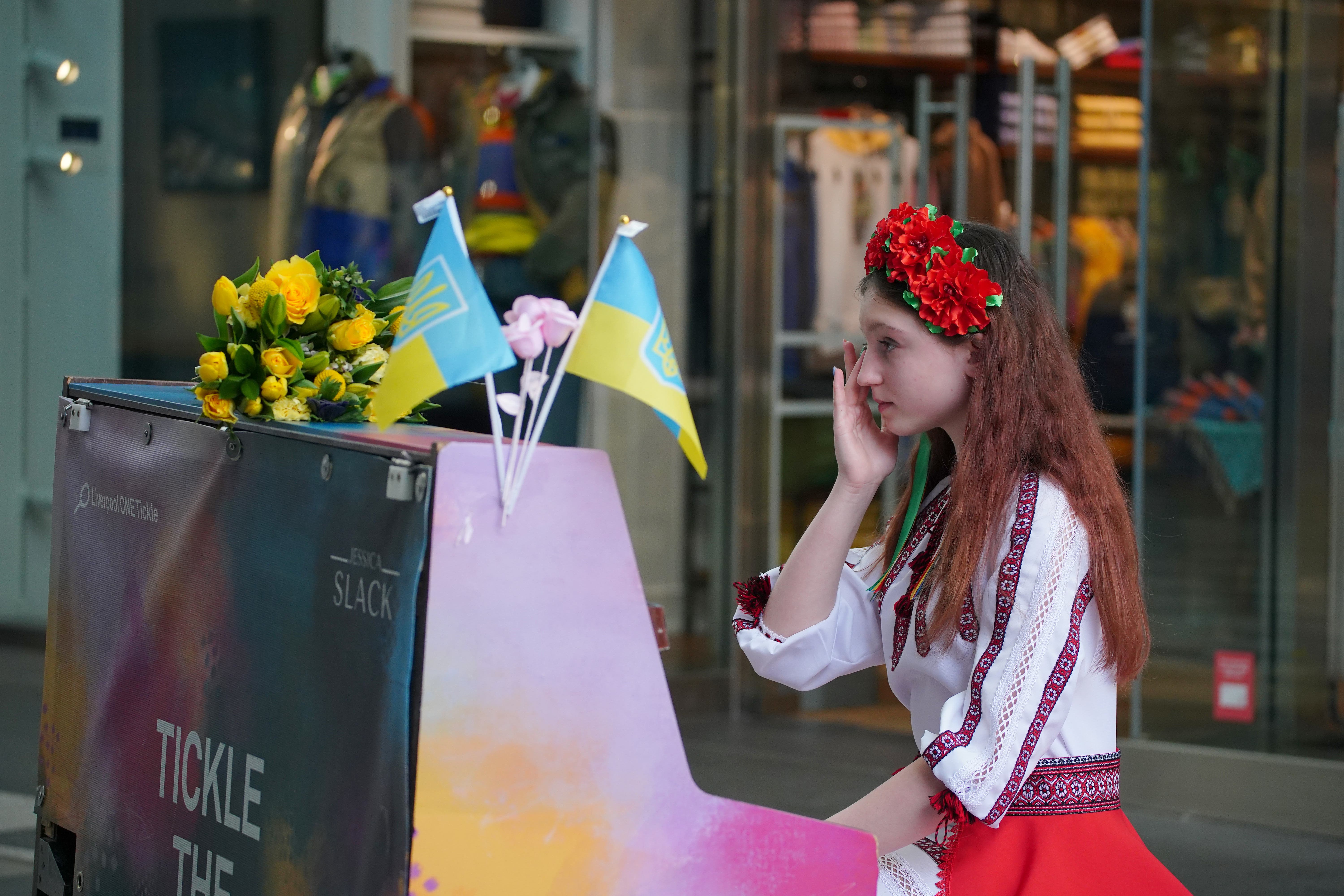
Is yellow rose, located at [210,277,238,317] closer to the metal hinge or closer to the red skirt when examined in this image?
the metal hinge

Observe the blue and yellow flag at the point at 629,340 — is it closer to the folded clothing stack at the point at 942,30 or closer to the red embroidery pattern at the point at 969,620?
the red embroidery pattern at the point at 969,620

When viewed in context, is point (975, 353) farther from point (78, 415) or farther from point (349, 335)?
point (78, 415)

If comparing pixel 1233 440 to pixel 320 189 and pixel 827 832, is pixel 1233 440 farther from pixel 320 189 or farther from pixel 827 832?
pixel 827 832

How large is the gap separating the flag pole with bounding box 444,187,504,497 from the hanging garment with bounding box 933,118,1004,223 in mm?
3639

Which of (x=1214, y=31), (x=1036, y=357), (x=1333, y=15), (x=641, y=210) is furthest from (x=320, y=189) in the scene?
(x=1036, y=357)

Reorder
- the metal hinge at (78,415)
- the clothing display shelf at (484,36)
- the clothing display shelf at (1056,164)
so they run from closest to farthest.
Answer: the metal hinge at (78,415) → the clothing display shelf at (1056,164) → the clothing display shelf at (484,36)

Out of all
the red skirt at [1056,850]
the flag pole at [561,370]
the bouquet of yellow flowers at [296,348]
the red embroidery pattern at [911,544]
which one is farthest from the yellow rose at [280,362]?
the red skirt at [1056,850]

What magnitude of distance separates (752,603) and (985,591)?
37 centimetres

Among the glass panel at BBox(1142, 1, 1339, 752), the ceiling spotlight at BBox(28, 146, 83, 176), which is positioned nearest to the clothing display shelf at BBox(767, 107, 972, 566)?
the glass panel at BBox(1142, 1, 1339, 752)

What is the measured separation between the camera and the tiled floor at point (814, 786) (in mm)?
3422

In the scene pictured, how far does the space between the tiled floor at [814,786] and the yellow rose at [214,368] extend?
1.80 m

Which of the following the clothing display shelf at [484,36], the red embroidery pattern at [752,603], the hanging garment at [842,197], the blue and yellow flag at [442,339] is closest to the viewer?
the blue and yellow flag at [442,339]

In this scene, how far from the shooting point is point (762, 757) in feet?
15.1

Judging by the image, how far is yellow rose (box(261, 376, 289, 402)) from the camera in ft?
5.43
